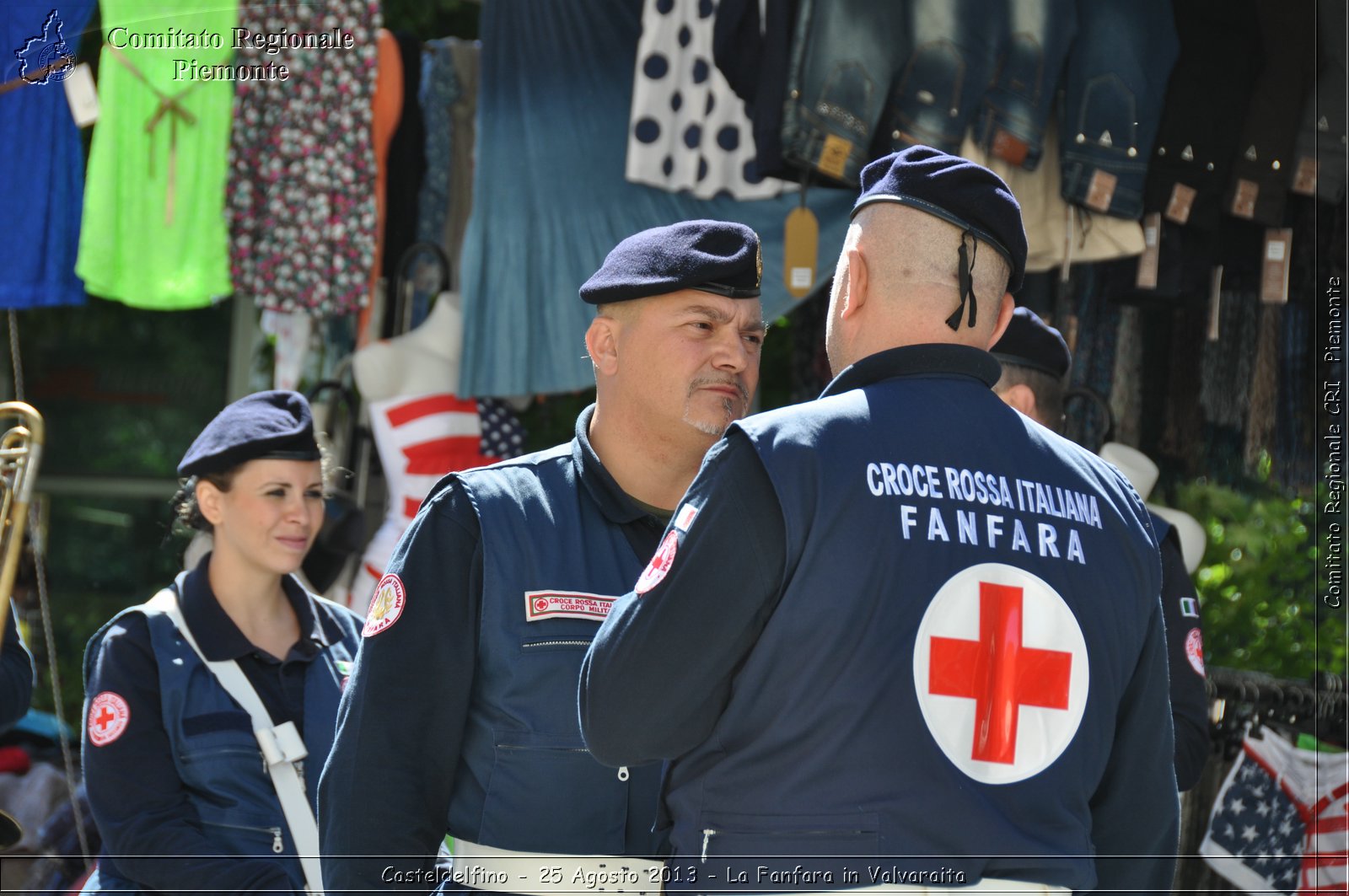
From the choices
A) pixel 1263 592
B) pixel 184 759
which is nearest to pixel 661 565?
→ pixel 184 759

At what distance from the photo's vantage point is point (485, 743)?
2199mm

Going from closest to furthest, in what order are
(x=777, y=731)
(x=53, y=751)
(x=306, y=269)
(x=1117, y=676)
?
(x=777, y=731) → (x=1117, y=676) → (x=306, y=269) → (x=53, y=751)

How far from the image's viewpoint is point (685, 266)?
2467 millimetres

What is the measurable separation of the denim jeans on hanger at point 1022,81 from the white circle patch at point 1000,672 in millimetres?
2607

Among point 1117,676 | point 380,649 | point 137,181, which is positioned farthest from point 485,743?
point 137,181

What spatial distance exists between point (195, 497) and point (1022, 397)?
2089 millimetres

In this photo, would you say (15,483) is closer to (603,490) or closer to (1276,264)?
(603,490)

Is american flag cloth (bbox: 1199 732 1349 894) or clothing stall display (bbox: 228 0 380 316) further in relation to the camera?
clothing stall display (bbox: 228 0 380 316)

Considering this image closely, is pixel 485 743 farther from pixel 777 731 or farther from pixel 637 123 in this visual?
pixel 637 123

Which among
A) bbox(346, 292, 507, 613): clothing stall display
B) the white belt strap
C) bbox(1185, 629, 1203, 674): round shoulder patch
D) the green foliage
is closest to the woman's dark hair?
the white belt strap

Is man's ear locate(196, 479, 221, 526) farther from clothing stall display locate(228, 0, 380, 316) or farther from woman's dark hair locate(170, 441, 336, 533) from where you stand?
clothing stall display locate(228, 0, 380, 316)

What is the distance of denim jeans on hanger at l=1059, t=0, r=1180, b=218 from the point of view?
414 cm

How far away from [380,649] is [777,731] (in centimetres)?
77

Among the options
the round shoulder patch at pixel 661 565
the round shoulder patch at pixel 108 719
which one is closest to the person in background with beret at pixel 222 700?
the round shoulder patch at pixel 108 719
